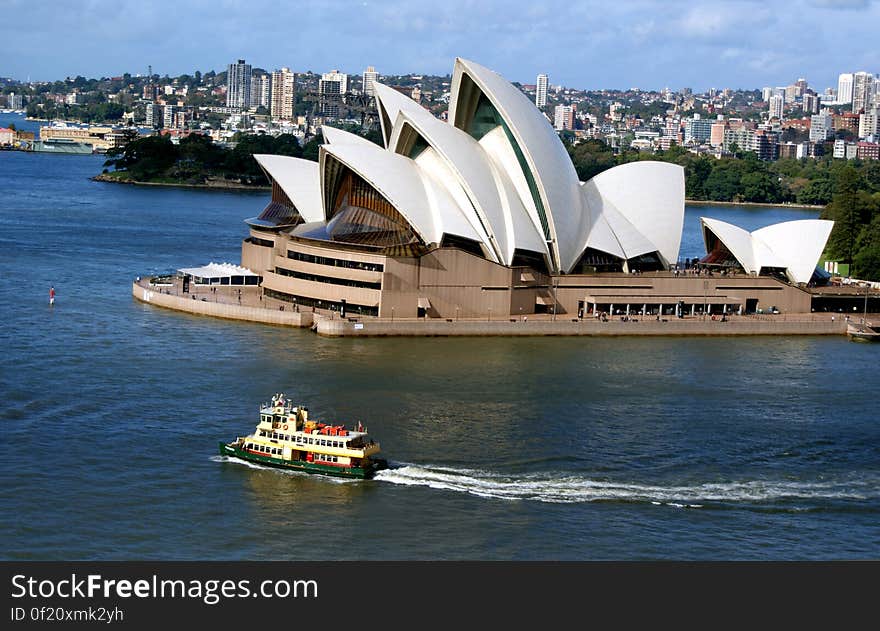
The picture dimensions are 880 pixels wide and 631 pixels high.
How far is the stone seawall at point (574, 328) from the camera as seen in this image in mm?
35656

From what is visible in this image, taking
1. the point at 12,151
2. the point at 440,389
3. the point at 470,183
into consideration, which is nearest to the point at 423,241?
the point at 470,183

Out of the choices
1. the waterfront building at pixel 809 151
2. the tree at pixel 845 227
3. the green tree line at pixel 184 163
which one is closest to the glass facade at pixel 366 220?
the tree at pixel 845 227

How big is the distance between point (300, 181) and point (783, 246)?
15911 mm

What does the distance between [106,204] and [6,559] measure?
59.5 m

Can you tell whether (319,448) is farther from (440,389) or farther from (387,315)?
(387,315)

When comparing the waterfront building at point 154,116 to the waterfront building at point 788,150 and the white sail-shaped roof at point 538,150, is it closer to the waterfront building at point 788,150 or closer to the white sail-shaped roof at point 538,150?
the waterfront building at point 788,150

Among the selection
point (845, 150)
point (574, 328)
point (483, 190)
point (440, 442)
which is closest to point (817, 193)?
point (845, 150)

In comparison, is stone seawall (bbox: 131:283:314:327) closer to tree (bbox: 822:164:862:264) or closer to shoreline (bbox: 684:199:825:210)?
tree (bbox: 822:164:862:264)

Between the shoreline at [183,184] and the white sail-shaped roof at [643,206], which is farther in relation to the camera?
the shoreline at [183,184]

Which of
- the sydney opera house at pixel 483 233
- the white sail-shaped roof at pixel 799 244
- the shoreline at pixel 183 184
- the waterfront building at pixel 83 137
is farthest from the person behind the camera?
the waterfront building at pixel 83 137

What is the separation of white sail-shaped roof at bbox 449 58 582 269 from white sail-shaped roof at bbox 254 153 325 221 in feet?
20.2

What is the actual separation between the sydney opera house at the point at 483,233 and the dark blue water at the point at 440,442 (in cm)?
243

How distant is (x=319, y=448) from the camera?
22750 millimetres

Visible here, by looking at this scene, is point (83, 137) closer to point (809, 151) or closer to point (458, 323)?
point (809, 151)
